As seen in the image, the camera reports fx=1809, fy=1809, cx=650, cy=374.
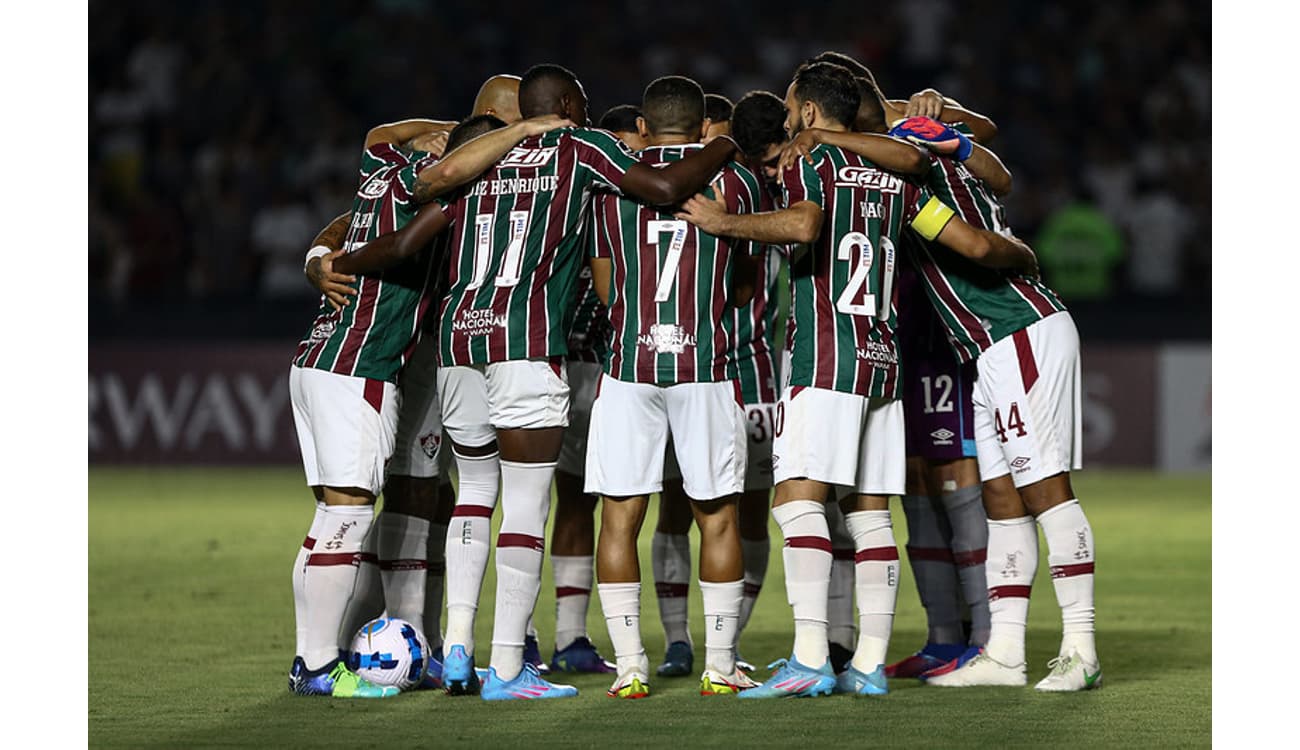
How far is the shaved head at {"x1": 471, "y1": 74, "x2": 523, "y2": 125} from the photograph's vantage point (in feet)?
24.4

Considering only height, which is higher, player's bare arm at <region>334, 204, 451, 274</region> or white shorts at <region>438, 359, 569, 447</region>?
player's bare arm at <region>334, 204, 451, 274</region>

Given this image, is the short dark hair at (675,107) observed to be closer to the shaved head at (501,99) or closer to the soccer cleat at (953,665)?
the shaved head at (501,99)

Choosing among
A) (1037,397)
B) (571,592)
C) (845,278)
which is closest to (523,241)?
(845,278)

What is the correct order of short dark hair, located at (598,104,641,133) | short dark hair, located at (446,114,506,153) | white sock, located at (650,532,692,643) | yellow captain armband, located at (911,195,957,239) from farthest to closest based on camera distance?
short dark hair, located at (598,104,641,133) → white sock, located at (650,532,692,643) → short dark hair, located at (446,114,506,153) → yellow captain armband, located at (911,195,957,239)

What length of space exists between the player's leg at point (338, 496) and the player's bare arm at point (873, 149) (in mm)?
1792

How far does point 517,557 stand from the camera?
656cm

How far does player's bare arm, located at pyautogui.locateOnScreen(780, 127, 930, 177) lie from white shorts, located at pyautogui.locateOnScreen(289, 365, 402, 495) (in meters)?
1.76

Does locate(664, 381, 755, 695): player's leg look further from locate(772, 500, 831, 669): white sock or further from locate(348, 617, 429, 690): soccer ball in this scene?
locate(348, 617, 429, 690): soccer ball

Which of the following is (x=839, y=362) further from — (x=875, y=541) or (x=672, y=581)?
(x=672, y=581)

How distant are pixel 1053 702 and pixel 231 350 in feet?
40.3

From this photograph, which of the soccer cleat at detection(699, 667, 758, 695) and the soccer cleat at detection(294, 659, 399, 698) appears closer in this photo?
the soccer cleat at detection(699, 667, 758, 695)

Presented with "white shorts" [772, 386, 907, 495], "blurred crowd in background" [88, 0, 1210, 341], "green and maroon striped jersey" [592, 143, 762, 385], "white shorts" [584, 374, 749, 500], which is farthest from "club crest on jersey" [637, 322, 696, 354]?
"blurred crowd in background" [88, 0, 1210, 341]

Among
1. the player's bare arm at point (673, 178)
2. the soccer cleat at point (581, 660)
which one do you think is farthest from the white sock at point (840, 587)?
the player's bare arm at point (673, 178)
